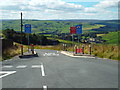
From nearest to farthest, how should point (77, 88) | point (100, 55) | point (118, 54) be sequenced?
point (77, 88), point (118, 54), point (100, 55)

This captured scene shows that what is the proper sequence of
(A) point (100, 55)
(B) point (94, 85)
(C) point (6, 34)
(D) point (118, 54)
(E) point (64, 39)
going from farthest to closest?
(E) point (64, 39) → (C) point (6, 34) → (A) point (100, 55) → (D) point (118, 54) → (B) point (94, 85)

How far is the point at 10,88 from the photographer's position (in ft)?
32.5

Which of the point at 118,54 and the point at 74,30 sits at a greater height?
the point at 74,30

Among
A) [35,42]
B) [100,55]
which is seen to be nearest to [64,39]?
[35,42]

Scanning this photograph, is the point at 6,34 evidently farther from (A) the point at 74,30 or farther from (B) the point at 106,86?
(B) the point at 106,86

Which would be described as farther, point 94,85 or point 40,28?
point 40,28

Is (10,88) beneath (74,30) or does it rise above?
beneath

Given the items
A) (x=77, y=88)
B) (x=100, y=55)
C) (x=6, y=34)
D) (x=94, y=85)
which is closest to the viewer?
(x=77, y=88)

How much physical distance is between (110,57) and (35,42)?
302ft

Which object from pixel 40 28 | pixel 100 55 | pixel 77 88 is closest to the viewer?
pixel 77 88

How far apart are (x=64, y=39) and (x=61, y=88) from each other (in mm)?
104576

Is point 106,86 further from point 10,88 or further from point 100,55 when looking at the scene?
point 100,55

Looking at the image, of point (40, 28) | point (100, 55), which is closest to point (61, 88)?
point (100, 55)

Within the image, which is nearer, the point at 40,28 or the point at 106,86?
the point at 106,86
